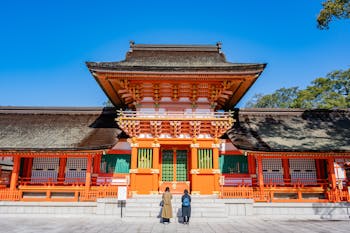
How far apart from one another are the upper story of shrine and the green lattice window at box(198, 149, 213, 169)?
101 centimetres

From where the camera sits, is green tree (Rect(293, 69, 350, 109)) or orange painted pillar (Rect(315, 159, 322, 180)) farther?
green tree (Rect(293, 69, 350, 109))

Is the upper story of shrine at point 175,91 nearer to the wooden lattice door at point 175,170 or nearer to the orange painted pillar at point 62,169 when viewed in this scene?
the wooden lattice door at point 175,170

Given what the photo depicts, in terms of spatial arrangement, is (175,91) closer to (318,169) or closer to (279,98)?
(318,169)

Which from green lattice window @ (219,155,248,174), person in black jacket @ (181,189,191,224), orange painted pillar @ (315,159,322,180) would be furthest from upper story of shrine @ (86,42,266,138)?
orange painted pillar @ (315,159,322,180)

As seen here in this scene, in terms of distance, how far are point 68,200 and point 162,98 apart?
8178 millimetres

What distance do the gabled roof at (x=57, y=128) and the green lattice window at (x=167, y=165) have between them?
3374 mm

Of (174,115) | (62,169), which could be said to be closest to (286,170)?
(174,115)

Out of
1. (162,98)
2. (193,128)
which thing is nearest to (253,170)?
(193,128)

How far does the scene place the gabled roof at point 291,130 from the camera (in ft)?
48.9

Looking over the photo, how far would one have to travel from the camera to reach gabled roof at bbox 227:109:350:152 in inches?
586

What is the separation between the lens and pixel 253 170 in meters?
16.1

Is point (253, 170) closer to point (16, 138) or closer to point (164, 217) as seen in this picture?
point (164, 217)

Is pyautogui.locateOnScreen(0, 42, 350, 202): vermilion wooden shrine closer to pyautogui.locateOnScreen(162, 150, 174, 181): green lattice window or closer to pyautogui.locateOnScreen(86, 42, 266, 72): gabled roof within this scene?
pyautogui.locateOnScreen(162, 150, 174, 181): green lattice window

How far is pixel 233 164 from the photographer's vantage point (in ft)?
53.9
